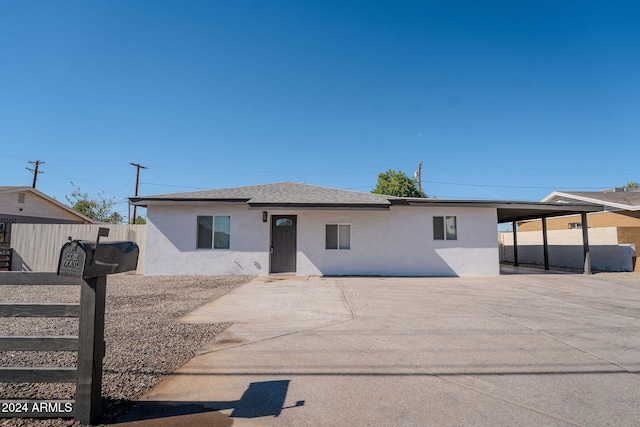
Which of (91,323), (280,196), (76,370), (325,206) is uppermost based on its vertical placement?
(280,196)

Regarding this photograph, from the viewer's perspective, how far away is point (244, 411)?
2627 millimetres

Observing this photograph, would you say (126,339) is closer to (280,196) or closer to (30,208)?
(280,196)

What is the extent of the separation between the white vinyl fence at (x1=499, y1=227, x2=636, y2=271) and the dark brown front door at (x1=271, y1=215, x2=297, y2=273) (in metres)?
14.2

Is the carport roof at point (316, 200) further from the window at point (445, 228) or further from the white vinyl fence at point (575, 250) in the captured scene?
the white vinyl fence at point (575, 250)

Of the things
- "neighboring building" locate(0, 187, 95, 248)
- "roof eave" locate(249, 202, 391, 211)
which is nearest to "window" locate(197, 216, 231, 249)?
"roof eave" locate(249, 202, 391, 211)

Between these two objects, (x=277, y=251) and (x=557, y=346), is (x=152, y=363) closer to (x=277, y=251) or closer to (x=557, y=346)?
(x=557, y=346)

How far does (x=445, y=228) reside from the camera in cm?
1257

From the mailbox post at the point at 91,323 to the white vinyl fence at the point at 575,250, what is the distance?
63.3 feet

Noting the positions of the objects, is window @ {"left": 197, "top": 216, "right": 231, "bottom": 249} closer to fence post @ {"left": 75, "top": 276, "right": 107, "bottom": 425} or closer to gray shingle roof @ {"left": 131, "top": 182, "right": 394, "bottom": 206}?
gray shingle roof @ {"left": 131, "top": 182, "right": 394, "bottom": 206}

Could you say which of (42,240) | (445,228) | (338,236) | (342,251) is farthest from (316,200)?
(42,240)

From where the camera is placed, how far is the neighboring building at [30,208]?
690 inches

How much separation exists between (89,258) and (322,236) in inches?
400

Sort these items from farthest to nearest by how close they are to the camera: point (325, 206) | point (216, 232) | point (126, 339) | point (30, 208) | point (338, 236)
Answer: point (30, 208), point (338, 236), point (216, 232), point (325, 206), point (126, 339)

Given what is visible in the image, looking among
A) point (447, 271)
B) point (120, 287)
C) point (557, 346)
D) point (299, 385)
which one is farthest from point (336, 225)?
point (299, 385)
